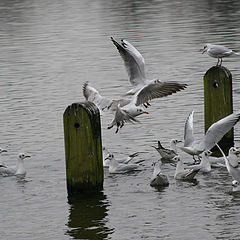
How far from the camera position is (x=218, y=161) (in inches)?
470

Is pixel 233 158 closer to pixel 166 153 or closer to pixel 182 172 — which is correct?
pixel 182 172

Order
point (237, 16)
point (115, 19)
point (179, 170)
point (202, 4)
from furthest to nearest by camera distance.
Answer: point (202, 4) < point (115, 19) < point (237, 16) < point (179, 170)

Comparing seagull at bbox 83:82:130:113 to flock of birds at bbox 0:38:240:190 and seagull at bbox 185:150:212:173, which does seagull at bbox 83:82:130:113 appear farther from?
seagull at bbox 185:150:212:173

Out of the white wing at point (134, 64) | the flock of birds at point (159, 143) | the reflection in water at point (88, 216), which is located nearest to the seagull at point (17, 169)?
the flock of birds at point (159, 143)

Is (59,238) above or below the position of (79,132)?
below

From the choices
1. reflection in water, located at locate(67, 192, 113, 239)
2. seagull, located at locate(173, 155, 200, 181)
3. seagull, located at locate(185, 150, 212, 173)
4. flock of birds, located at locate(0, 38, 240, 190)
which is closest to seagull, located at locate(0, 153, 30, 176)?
flock of birds, located at locate(0, 38, 240, 190)

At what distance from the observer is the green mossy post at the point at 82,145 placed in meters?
10.2

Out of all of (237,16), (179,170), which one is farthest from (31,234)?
(237,16)

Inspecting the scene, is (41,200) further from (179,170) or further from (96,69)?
(96,69)

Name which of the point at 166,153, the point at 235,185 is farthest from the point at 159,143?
the point at 235,185

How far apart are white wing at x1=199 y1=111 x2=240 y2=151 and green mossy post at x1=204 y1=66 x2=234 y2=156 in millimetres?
903

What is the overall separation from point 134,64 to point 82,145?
12.3ft

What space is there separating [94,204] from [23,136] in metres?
4.35

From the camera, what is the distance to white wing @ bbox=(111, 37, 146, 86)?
1371 cm
